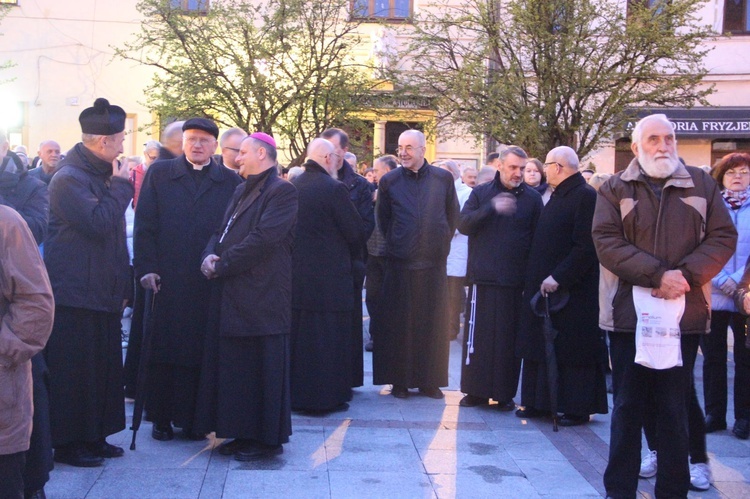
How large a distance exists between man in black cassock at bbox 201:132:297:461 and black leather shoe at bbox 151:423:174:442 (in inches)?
19.6

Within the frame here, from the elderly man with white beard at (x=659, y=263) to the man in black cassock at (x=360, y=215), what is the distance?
263cm

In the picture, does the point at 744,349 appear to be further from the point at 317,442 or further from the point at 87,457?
the point at 87,457

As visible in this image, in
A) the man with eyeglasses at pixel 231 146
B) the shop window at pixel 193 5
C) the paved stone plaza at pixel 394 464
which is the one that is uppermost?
the shop window at pixel 193 5

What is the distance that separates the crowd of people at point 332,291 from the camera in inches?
185

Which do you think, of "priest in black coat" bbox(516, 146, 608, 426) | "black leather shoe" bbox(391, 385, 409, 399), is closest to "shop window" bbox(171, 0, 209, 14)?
"black leather shoe" bbox(391, 385, 409, 399)

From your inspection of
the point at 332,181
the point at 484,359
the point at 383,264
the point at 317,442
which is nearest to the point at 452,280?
the point at 383,264

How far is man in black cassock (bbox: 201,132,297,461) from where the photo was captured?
5.57 metres

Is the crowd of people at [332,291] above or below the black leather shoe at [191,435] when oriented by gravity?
above

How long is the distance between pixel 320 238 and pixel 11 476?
352 centimetres

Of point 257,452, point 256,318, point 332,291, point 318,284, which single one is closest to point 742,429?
point 332,291

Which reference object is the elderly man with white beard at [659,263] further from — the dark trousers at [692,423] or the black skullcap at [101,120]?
the black skullcap at [101,120]

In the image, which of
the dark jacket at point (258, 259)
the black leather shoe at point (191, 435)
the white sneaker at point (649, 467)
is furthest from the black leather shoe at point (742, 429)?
the black leather shoe at point (191, 435)

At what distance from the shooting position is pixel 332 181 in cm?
682

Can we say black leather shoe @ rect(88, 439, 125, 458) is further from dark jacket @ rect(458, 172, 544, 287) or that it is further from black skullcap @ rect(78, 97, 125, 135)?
dark jacket @ rect(458, 172, 544, 287)
